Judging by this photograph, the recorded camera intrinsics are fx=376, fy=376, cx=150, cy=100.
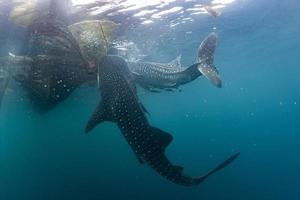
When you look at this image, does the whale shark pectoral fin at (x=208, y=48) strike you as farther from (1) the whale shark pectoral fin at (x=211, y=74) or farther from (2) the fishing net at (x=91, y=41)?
(2) the fishing net at (x=91, y=41)

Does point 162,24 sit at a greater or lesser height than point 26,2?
lesser

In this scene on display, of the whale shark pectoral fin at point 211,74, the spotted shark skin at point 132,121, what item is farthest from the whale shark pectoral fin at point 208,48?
the spotted shark skin at point 132,121

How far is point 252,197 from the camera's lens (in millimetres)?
30375

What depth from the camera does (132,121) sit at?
581 cm

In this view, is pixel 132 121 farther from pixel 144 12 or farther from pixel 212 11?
pixel 144 12

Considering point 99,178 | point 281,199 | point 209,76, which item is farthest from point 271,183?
point 209,76

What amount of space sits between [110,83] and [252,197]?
2689cm

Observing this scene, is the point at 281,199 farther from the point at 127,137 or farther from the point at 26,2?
the point at 127,137

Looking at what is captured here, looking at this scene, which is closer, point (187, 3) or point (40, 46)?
point (40, 46)

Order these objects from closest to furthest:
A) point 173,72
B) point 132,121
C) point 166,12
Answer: point 132,121
point 173,72
point 166,12

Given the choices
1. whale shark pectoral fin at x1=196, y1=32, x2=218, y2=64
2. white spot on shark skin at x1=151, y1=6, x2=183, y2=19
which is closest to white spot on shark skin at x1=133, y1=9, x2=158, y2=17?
white spot on shark skin at x1=151, y1=6, x2=183, y2=19

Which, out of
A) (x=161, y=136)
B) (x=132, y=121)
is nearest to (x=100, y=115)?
(x=132, y=121)

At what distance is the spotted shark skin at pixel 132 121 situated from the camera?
5.50m

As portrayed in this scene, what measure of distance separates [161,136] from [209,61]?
4652 mm
